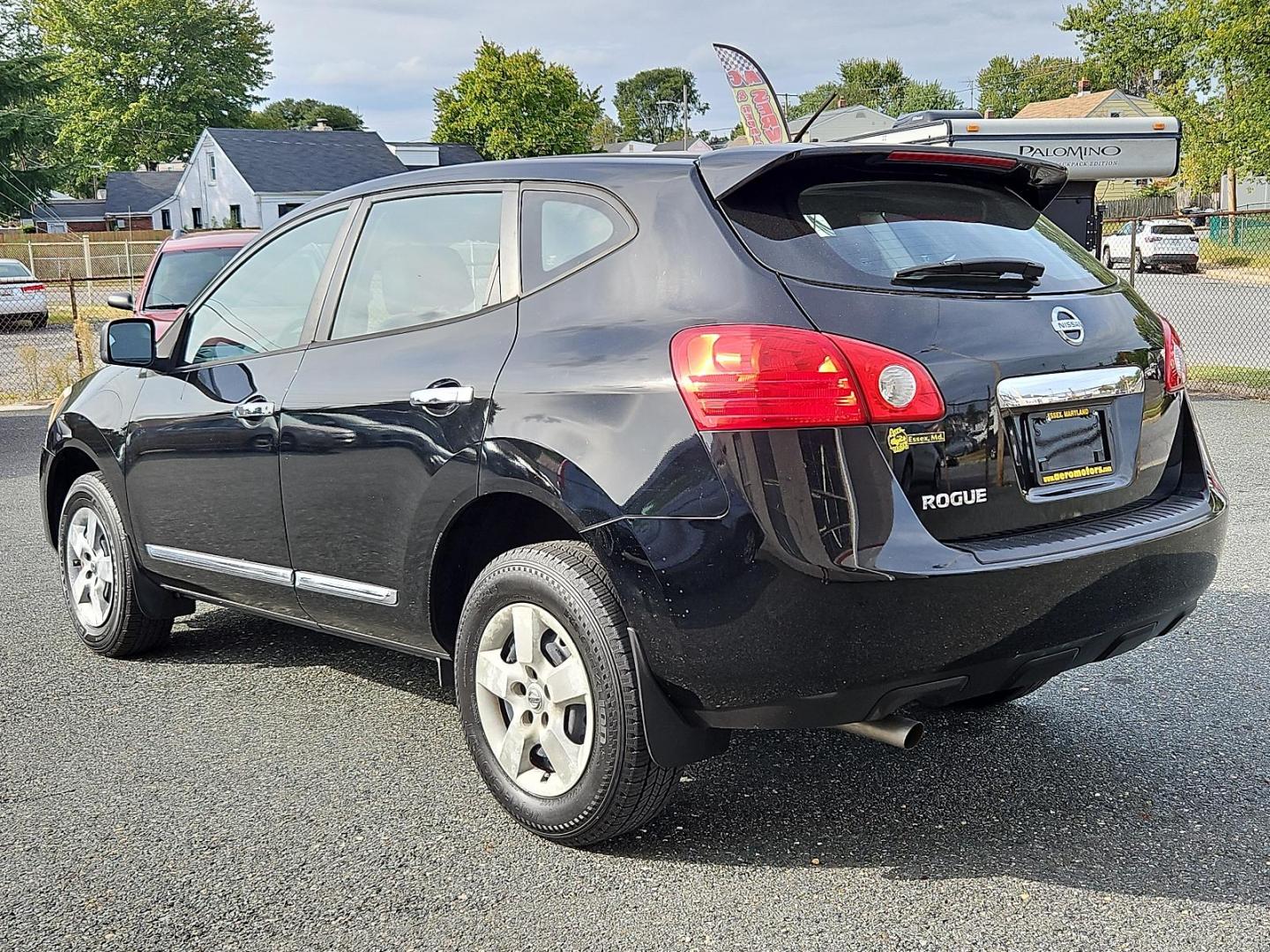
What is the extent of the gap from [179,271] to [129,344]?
8363mm

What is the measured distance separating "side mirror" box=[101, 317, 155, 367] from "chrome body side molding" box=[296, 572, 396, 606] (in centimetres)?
123

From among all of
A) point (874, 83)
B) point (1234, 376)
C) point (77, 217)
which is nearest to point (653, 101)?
point (874, 83)

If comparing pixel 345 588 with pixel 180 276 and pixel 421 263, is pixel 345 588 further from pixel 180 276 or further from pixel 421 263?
pixel 180 276

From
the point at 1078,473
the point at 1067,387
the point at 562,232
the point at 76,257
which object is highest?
Answer: the point at 76,257

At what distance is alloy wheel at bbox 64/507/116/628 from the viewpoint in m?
5.25

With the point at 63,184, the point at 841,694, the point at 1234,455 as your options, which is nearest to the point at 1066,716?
the point at 841,694

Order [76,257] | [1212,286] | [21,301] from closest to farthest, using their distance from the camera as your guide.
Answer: [21,301] → [1212,286] → [76,257]

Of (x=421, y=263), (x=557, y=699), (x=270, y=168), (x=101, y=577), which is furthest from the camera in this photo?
(x=270, y=168)

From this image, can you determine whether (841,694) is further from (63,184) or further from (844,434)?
(63,184)

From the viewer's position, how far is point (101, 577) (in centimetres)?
529

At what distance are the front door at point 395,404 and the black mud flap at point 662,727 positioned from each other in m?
0.74

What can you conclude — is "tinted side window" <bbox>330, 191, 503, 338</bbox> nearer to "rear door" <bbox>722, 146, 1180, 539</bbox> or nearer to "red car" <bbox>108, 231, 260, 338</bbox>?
"rear door" <bbox>722, 146, 1180, 539</bbox>

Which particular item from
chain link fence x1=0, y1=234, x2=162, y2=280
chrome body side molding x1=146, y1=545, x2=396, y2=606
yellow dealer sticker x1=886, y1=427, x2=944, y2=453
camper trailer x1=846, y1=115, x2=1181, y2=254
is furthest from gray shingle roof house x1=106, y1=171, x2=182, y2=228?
yellow dealer sticker x1=886, y1=427, x2=944, y2=453

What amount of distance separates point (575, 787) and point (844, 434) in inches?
46.2
